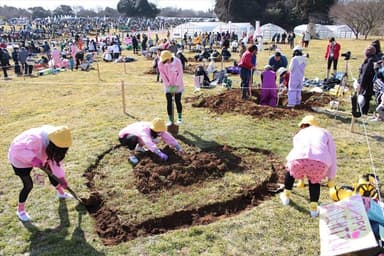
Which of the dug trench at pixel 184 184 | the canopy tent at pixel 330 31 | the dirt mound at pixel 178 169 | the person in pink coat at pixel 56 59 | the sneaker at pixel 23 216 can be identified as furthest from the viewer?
the canopy tent at pixel 330 31

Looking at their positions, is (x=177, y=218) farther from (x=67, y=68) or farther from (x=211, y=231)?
(x=67, y=68)

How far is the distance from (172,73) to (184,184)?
2994mm

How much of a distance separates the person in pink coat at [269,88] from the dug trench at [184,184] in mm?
3698

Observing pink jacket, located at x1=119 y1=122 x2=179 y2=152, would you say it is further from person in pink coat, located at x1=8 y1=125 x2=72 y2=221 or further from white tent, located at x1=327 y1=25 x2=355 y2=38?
white tent, located at x1=327 y1=25 x2=355 y2=38

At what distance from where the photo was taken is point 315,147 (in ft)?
14.9

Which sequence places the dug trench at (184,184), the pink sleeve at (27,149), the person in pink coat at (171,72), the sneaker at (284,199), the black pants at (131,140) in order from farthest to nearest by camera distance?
the person in pink coat at (171,72)
the black pants at (131,140)
the sneaker at (284,199)
the dug trench at (184,184)
the pink sleeve at (27,149)

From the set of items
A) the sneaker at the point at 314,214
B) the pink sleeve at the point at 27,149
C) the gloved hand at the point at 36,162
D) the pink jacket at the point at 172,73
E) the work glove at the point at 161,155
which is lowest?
the sneaker at the point at 314,214

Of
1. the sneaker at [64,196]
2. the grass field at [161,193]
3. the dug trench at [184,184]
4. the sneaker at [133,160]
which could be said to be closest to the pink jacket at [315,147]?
the grass field at [161,193]

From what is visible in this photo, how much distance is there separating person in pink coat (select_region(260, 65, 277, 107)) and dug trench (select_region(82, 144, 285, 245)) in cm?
370

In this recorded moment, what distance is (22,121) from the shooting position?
10375 mm

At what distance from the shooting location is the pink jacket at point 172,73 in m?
7.96

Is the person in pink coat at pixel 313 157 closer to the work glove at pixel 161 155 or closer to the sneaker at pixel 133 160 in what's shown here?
the work glove at pixel 161 155

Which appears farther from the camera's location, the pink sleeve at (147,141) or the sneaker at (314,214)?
the pink sleeve at (147,141)

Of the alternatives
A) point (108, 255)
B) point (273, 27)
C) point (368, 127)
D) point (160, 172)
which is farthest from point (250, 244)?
point (273, 27)
